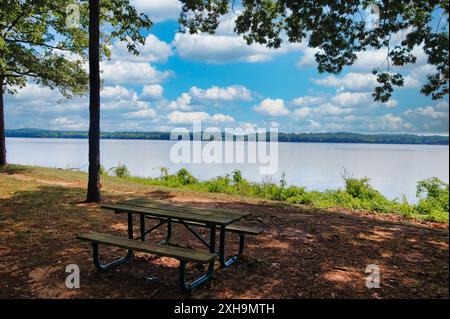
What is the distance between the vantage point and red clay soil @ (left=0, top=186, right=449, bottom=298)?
4156mm

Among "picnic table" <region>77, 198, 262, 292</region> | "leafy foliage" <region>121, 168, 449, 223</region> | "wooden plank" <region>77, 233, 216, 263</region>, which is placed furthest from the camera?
"leafy foliage" <region>121, 168, 449, 223</region>

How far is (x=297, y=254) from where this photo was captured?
5.43 meters

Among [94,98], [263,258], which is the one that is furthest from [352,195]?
[94,98]

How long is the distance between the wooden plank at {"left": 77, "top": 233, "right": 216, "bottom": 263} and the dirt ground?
18.9 inches

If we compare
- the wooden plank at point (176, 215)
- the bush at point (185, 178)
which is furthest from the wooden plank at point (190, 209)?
the bush at point (185, 178)

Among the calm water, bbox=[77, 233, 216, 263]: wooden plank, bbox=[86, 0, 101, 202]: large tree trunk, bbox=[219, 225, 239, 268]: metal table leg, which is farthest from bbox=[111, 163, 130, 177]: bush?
bbox=[219, 225, 239, 268]: metal table leg

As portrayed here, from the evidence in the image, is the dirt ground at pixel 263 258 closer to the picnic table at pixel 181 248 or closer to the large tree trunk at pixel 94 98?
the picnic table at pixel 181 248

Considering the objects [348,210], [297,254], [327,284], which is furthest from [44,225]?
[348,210]

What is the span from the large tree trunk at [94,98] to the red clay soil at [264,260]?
3.71ft

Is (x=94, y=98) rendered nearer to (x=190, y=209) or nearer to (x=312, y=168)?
(x=190, y=209)

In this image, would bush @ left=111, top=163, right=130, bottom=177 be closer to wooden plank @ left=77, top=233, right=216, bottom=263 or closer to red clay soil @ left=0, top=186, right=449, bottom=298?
red clay soil @ left=0, top=186, right=449, bottom=298

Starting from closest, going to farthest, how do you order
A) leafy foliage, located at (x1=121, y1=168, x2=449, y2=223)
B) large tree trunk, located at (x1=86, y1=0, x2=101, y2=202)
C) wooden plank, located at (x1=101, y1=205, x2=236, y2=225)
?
wooden plank, located at (x1=101, y1=205, x2=236, y2=225)
large tree trunk, located at (x1=86, y1=0, x2=101, y2=202)
leafy foliage, located at (x1=121, y1=168, x2=449, y2=223)

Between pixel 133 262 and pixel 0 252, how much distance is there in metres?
2.16
